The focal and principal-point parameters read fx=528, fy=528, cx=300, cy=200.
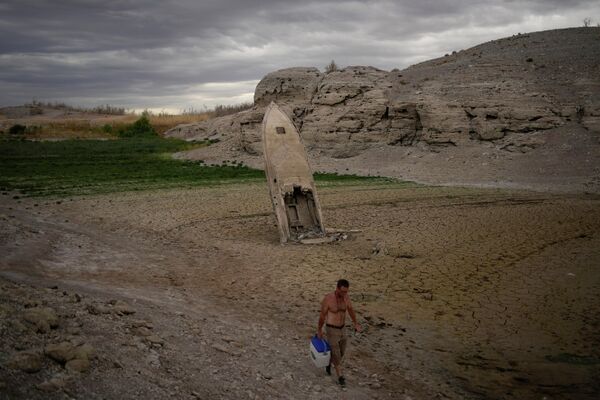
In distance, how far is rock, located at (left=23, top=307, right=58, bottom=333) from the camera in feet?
20.9

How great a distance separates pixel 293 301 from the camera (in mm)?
9633

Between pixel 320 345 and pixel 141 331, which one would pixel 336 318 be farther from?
pixel 141 331

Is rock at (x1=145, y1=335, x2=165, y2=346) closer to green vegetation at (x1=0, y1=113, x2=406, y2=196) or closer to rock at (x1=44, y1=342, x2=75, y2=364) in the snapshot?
rock at (x1=44, y1=342, x2=75, y2=364)

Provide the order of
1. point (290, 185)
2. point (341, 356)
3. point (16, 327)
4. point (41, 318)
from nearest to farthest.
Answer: point (16, 327)
point (41, 318)
point (341, 356)
point (290, 185)

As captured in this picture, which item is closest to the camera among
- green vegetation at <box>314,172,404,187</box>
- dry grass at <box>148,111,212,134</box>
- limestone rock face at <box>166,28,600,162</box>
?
green vegetation at <box>314,172,404,187</box>

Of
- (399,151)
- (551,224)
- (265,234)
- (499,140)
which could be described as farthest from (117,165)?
(551,224)

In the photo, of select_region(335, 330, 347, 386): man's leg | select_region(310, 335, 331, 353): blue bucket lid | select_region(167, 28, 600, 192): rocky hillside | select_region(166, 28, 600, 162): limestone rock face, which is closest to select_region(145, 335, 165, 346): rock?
select_region(310, 335, 331, 353): blue bucket lid

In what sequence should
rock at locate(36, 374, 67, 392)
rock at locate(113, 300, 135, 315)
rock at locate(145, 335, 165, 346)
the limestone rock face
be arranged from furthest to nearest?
the limestone rock face → rock at locate(113, 300, 135, 315) → rock at locate(145, 335, 165, 346) → rock at locate(36, 374, 67, 392)

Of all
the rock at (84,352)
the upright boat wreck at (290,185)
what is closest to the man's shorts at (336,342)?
the rock at (84,352)

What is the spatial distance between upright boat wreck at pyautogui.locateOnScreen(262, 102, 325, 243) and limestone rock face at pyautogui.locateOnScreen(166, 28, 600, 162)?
1604cm

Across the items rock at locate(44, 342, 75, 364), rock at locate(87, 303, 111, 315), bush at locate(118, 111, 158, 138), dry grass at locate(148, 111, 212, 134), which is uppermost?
dry grass at locate(148, 111, 212, 134)

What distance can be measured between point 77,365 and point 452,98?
1114 inches

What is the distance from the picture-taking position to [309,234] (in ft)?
47.2

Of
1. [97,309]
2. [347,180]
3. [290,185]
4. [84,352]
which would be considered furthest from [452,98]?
[84,352]
